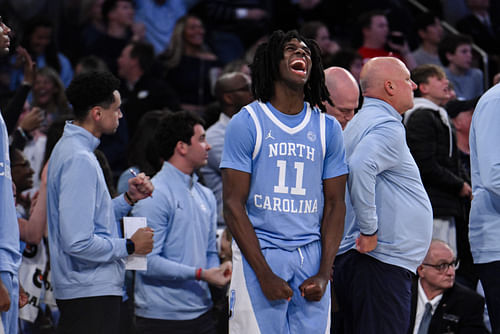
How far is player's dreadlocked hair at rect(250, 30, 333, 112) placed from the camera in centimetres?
365

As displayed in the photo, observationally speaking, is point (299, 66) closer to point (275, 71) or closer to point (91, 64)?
point (275, 71)

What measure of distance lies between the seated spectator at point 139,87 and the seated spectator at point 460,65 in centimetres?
301

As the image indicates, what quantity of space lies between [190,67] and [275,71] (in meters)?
5.57

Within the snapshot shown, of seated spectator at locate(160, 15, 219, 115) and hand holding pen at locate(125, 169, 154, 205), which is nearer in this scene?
hand holding pen at locate(125, 169, 154, 205)

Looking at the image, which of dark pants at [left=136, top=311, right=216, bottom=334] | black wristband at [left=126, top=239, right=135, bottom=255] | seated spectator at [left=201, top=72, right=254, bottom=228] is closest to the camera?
black wristband at [left=126, top=239, right=135, bottom=255]

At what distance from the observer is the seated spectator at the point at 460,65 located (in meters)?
8.62

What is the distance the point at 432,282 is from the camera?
5.67m

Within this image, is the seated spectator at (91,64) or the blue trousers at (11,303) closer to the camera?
the blue trousers at (11,303)

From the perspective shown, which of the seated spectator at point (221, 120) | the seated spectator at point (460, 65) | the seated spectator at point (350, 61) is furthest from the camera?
the seated spectator at point (460, 65)

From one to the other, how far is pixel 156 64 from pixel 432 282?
15.0ft

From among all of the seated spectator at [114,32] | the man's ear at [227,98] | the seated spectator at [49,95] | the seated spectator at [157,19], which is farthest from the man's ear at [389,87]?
the seated spectator at [157,19]

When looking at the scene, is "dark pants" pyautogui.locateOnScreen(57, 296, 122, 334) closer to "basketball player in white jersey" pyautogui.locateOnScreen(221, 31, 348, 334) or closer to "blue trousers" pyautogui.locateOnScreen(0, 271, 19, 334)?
"blue trousers" pyautogui.locateOnScreen(0, 271, 19, 334)

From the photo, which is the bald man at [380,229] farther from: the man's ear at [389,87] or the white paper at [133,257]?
the white paper at [133,257]

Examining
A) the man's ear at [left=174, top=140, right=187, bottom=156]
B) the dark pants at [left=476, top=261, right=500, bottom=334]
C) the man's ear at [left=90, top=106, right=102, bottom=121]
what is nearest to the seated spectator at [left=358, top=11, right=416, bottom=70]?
the man's ear at [left=174, top=140, right=187, bottom=156]
